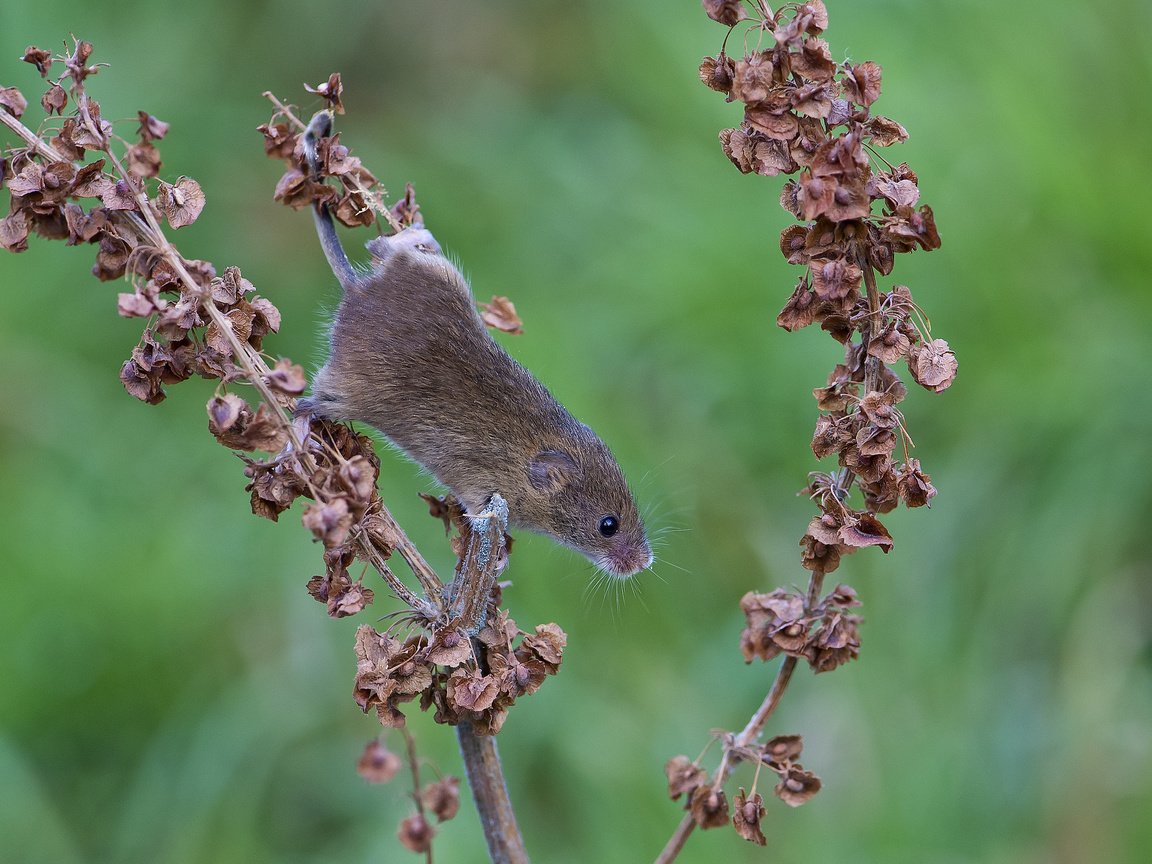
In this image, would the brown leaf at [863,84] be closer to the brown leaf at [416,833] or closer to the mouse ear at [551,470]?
the brown leaf at [416,833]

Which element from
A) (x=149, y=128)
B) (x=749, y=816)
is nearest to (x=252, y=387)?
(x=149, y=128)

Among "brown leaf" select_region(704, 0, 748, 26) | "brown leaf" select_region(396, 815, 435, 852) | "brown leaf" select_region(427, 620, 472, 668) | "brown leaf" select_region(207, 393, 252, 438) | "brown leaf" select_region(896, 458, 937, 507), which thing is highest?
"brown leaf" select_region(704, 0, 748, 26)

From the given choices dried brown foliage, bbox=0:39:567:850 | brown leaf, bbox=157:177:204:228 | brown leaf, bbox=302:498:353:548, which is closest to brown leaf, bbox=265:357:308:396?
dried brown foliage, bbox=0:39:567:850

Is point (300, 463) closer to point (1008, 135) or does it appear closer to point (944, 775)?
point (944, 775)

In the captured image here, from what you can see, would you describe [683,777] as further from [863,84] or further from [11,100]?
[11,100]

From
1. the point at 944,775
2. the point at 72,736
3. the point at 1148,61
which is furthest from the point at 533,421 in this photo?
the point at 1148,61

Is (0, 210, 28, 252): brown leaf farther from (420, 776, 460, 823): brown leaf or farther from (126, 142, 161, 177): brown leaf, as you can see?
(420, 776, 460, 823): brown leaf
